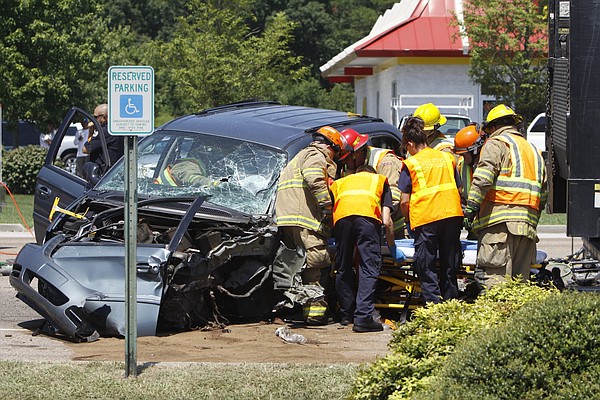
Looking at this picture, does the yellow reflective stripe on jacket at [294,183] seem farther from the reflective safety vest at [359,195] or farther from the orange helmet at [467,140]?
the orange helmet at [467,140]

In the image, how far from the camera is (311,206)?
366 inches

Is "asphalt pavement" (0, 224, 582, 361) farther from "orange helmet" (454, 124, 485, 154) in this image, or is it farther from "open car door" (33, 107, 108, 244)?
"orange helmet" (454, 124, 485, 154)

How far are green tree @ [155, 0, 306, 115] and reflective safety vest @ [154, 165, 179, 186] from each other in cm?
2239

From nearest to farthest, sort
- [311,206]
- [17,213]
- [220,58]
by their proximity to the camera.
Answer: [311,206], [17,213], [220,58]

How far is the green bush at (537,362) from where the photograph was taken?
4.57 m

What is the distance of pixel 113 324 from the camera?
8.47 meters

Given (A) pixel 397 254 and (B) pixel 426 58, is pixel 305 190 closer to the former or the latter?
(A) pixel 397 254

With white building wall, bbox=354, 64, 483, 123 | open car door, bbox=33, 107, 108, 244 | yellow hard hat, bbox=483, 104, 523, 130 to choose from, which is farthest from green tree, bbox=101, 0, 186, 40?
yellow hard hat, bbox=483, 104, 523, 130

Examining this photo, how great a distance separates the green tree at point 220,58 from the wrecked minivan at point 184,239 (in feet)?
72.6

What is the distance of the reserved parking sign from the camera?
7.09 m

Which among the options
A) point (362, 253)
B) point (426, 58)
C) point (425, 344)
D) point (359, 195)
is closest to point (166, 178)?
point (359, 195)

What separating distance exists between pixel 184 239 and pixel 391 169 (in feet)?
7.25

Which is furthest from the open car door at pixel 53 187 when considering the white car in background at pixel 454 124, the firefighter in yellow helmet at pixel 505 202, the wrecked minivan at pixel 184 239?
the white car in background at pixel 454 124

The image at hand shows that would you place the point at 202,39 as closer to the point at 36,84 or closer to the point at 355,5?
the point at 36,84
